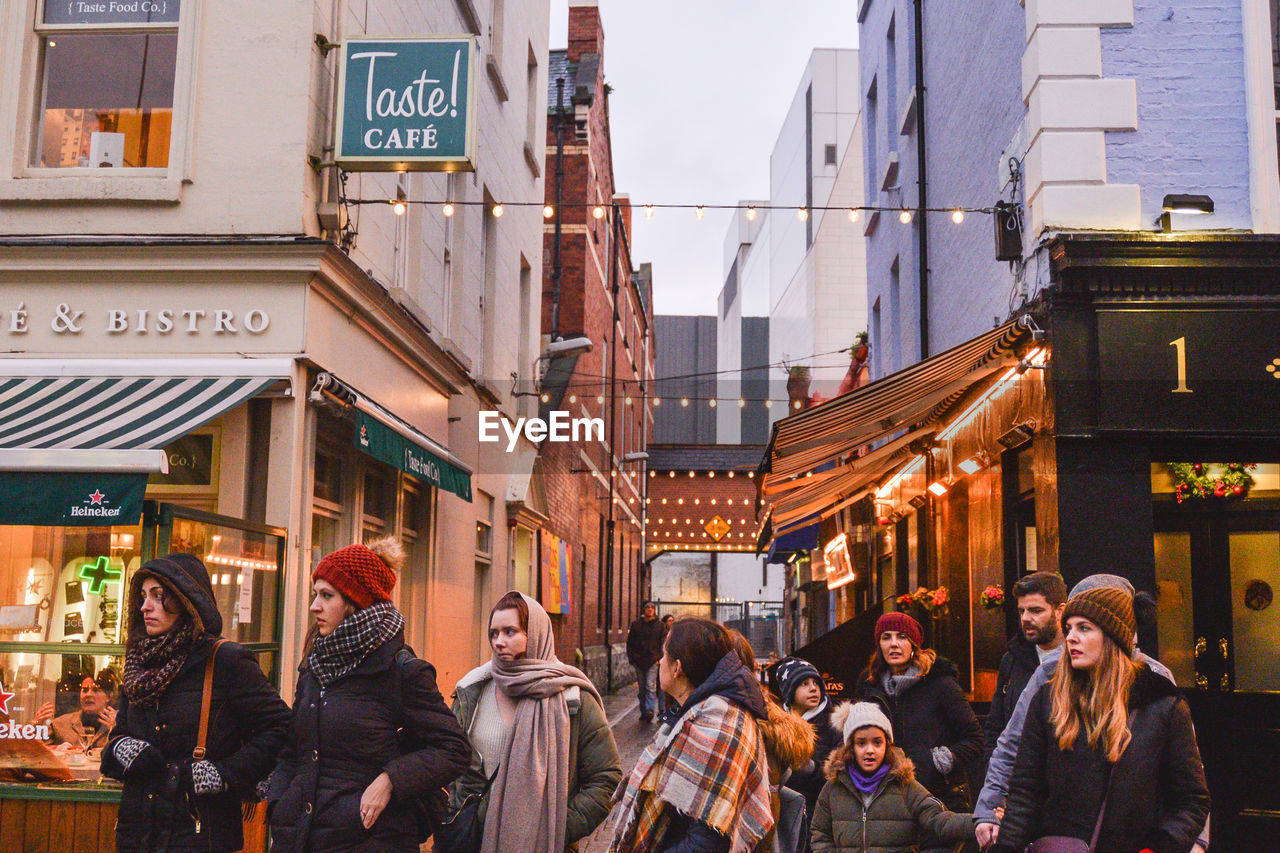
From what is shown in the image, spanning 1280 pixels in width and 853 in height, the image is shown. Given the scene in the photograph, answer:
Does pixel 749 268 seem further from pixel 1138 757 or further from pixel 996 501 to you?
pixel 1138 757

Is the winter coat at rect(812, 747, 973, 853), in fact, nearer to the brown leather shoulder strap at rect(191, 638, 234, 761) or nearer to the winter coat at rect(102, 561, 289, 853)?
the winter coat at rect(102, 561, 289, 853)

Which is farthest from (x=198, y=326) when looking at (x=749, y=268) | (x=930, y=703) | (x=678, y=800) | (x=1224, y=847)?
(x=749, y=268)

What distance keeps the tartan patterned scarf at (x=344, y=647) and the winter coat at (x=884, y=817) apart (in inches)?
84.6

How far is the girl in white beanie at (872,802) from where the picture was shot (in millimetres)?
5219

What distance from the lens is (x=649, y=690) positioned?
19766 millimetres

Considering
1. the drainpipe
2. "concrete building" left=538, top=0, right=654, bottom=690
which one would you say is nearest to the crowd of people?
the drainpipe

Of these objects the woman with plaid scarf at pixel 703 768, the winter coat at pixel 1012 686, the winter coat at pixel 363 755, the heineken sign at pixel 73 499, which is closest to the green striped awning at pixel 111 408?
the heineken sign at pixel 73 499

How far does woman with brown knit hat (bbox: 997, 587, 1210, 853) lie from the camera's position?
4.11m

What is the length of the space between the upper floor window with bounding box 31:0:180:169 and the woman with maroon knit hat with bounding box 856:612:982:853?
20.6ft

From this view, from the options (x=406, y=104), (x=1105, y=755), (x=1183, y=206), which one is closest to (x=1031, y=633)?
(x=1105, y=755)

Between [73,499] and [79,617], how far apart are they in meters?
0.95

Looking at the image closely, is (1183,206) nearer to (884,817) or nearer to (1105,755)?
(884,817)

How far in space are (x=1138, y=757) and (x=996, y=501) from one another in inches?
257

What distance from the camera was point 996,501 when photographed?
10.5 m
